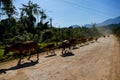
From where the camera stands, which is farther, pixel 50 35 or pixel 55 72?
pixel 50 35

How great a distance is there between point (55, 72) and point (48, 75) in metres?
0.97

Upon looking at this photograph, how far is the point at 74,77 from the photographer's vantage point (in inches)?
503

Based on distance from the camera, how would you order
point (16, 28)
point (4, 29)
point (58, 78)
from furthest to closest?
point (16, 28), point (4, 29), point (58, 78)

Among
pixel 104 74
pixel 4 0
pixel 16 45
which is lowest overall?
pixel 104 74

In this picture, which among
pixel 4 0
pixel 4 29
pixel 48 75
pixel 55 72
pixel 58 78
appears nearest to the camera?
pixel 58 78

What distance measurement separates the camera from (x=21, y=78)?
12594mm

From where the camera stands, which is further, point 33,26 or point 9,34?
point 33,26

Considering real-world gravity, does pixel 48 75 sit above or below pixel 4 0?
below

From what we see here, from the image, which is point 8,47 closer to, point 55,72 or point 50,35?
point 55,72

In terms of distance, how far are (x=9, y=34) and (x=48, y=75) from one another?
47844mm

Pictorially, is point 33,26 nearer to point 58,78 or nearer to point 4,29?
point 4,29

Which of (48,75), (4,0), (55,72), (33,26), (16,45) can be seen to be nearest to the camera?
Result: (48,75)

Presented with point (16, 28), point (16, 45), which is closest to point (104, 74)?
point (16, 45)

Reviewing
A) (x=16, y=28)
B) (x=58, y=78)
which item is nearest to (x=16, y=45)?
(x=58, y=78)
